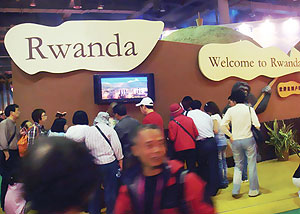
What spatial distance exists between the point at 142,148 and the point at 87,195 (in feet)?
2.73

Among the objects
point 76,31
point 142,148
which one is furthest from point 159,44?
point 142,148

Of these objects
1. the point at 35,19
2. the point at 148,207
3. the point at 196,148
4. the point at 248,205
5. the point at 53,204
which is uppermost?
the point at 35,19

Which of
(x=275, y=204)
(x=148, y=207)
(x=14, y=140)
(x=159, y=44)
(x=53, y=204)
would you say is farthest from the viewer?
(x=159, y=44)

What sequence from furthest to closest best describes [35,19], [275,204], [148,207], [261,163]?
Result: [35,19], [261,163], [275,204], [148,207]

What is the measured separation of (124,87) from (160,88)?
Answer: 78 cm

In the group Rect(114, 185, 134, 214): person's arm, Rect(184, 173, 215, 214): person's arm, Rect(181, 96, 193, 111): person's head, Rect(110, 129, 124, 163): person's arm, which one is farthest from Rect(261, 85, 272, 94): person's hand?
Rect(114, 185, 134, 214): person's arm

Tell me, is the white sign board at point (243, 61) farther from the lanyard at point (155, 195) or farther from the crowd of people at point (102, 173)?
the lanyard at point (155, 195)

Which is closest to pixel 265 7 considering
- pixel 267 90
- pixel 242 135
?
pixel 267 90

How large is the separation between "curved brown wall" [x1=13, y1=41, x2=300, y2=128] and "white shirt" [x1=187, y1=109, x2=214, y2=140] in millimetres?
1248

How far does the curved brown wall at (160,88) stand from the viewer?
17.6ft

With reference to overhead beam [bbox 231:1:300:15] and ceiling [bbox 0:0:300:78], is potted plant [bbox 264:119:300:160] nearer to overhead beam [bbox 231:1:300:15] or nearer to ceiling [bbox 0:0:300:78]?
ceiling [bbox 0:0:300:78]

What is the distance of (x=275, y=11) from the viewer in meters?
15.2

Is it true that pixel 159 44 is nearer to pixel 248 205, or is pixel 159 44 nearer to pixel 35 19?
pixel 248 205

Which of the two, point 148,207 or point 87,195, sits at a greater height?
point 87,195
